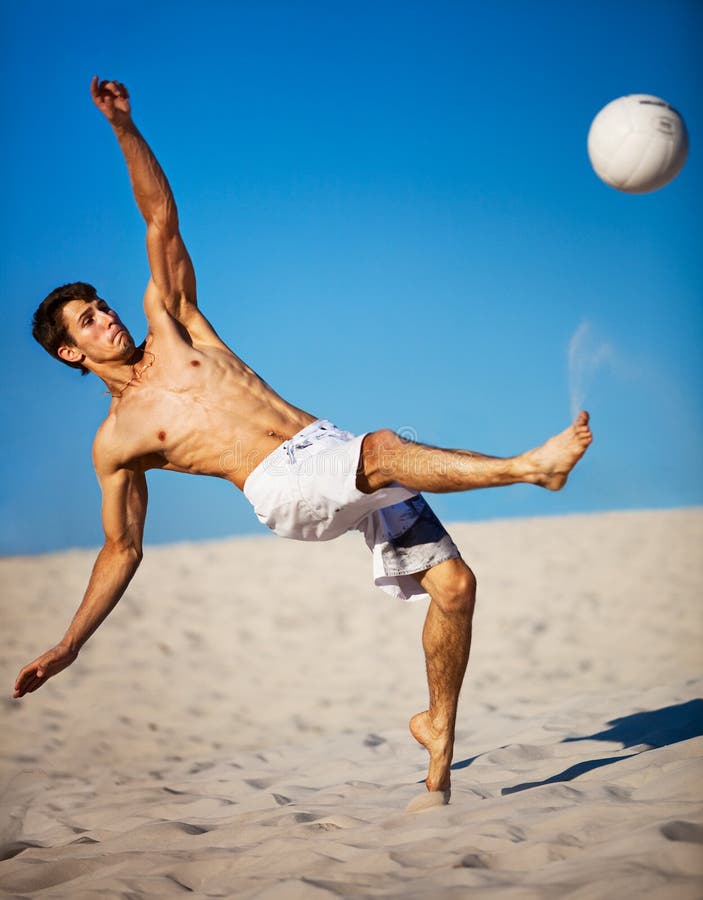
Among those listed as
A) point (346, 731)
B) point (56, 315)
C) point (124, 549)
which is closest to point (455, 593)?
point (124, 549)

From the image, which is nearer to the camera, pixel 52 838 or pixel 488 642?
pixel 52 838

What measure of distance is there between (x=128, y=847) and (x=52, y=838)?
0.66 metres

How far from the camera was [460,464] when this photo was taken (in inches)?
108

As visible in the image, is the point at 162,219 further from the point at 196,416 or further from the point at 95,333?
the point at 196,416

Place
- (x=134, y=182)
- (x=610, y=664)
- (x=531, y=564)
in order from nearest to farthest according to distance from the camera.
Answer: (x=134, y=182)
(x=610, y=664)
(x=531, y=564)

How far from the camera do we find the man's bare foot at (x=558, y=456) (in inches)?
102

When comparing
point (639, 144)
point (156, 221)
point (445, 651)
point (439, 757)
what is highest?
point (639, 144)

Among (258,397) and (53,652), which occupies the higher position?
(258,397)

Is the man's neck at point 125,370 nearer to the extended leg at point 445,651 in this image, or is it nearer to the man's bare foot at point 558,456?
the extended leg at point 445,651

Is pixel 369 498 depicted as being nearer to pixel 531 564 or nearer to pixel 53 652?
pixel 53 652

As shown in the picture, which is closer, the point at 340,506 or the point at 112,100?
the point at 340,506

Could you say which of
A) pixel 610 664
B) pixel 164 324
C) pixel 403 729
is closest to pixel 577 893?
pixel 164 324

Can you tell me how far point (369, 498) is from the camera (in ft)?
10.1

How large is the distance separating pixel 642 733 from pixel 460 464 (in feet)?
7.28
